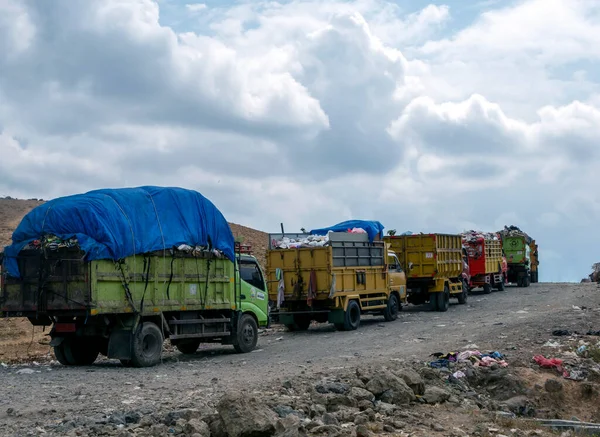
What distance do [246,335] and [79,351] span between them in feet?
12.5

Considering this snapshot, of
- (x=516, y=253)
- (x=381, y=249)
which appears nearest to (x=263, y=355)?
(x=381, y=249)

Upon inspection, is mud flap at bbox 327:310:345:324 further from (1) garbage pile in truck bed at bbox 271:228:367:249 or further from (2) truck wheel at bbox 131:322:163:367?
(2) truck wheel at bbox 131:322:163:367

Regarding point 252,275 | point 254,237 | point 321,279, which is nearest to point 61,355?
point 252,275

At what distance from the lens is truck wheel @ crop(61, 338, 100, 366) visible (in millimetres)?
14914

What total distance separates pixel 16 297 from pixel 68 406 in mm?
4660

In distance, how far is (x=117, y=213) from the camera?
14180mm

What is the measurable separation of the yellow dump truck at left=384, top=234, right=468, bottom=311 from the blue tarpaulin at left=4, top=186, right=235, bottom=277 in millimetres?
12456

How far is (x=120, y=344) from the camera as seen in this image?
1418cm

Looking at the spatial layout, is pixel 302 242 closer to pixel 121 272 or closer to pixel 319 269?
pixel 319 269

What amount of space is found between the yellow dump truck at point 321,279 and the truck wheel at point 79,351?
6521mm

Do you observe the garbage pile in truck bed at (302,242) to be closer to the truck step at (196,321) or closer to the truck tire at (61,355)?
the truck step at (196,321)

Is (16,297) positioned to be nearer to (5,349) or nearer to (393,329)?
(5,349)

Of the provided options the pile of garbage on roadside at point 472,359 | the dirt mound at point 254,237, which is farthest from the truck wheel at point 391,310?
the dirt mound at point 254,237

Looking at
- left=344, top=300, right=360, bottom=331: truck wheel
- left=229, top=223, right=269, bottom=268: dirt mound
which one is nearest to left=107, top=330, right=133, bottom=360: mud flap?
left=344, top=300, right=360, bottom=331: truck wheel
